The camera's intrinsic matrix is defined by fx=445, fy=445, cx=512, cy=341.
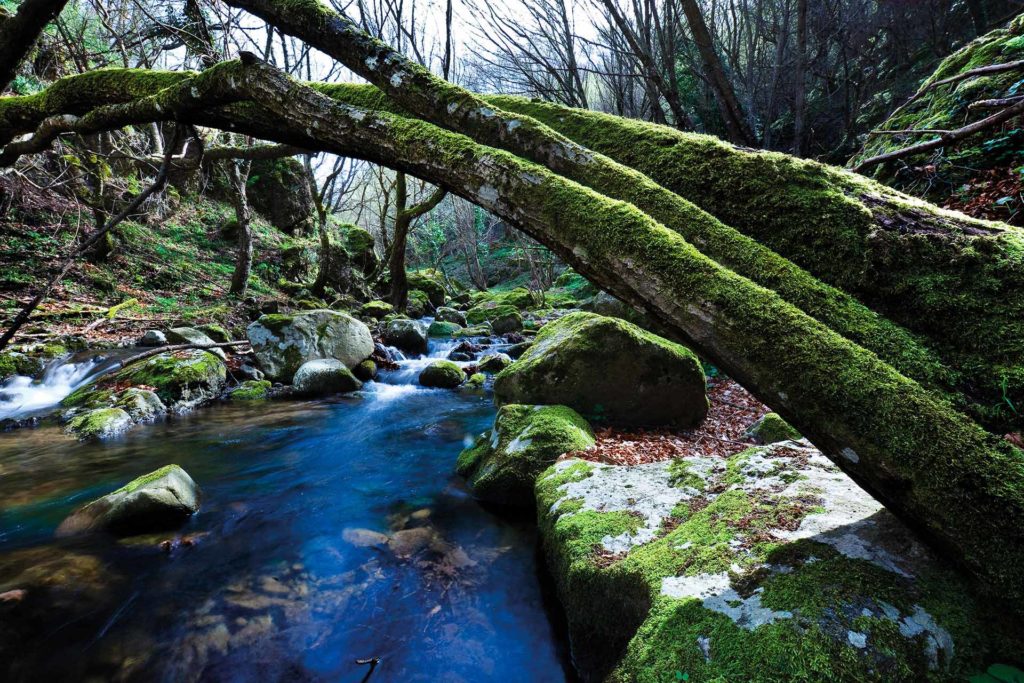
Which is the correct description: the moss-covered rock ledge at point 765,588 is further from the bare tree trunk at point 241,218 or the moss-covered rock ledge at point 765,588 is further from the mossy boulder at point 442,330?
the bare tree trunk at point 241,218

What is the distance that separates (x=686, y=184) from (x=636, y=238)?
2.18ft

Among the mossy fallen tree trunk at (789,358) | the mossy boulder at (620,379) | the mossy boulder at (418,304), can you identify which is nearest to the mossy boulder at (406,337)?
the mossy boulder at (418,304)

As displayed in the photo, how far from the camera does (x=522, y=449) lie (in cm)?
462

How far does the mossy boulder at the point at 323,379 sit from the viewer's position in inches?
372

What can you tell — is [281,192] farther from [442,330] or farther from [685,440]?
[685,440]

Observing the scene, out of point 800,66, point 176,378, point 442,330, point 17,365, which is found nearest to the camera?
point 800,66

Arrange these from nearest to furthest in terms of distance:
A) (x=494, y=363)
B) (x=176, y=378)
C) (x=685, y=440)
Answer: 1. (x=685, y=440)
2. (x=176, y=378)
3. (x=494, y=363)

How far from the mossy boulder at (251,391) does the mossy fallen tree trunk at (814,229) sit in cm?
840

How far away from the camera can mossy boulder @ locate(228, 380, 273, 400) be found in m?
9.20

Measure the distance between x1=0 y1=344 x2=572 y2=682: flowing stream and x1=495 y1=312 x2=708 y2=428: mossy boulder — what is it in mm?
1856

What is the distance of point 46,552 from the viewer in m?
3.81

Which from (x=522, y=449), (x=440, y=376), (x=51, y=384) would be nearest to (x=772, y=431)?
(x=522, y=449)

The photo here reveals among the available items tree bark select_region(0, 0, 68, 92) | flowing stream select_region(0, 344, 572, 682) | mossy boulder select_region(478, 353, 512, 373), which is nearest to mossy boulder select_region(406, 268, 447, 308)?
mossy boulder select_region(478, 353, 512, 373)

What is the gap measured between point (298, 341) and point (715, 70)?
30.9 feet
